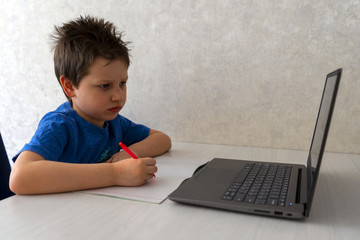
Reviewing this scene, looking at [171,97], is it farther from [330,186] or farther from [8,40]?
[8,40]

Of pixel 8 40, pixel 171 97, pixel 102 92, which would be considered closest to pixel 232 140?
pixel 171 97

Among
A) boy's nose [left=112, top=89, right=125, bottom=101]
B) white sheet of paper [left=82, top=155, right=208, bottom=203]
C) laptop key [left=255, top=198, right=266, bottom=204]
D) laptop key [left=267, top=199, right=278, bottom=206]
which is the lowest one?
white sheet of paper [left=82, top=155, right=208, bottom=203]

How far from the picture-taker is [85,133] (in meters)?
0.92

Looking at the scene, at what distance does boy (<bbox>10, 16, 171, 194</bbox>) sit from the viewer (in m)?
0.66

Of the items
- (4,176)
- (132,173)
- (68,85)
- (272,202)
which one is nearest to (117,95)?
(68,85)

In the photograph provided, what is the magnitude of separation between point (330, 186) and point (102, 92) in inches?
24.2

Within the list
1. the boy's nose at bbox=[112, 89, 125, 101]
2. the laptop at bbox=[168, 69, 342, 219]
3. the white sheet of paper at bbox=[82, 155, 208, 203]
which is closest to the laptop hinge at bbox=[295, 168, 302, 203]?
the laptop at bbox=[168, 69, 342, 219]

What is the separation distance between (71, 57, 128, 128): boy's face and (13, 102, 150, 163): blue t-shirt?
0.06 metres

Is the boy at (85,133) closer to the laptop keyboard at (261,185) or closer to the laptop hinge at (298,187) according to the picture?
the laptop keyboard at (261,185)

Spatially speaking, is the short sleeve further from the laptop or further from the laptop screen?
the laptop screen

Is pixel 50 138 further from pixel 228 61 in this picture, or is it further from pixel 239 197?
pixel 228 61

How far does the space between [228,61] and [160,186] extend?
59 centimetres

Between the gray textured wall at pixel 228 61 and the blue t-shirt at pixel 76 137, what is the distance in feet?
0.60

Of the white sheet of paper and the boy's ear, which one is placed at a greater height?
the boy's ear
